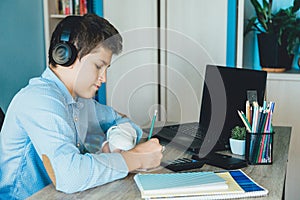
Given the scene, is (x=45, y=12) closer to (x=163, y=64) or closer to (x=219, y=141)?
(x=163, y=64)

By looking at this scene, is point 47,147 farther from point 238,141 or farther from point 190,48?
point 190,48

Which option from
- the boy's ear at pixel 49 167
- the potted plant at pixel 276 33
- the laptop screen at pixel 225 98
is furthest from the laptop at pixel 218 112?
the potted plant at pixel 276 33

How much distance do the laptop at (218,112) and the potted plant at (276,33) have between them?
951 mm

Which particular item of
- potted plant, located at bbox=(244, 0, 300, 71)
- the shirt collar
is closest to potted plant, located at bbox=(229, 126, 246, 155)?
the shirt collar

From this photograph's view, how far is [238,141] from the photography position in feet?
5.22

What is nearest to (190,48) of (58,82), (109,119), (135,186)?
(109,119)

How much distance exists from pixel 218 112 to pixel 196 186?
708 mm

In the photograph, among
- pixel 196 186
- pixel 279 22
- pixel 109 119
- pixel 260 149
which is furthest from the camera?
pixel 279 22

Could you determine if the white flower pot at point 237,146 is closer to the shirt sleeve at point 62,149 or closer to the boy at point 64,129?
the boy at point 64,129

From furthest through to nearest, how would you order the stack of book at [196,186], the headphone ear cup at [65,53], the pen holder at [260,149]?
the pen holder at [260,149]
the headphone ear cup at [65,53]
the stack of book at [196,186]

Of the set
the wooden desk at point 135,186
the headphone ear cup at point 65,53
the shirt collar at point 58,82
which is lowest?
the wooden desk at point 135,186

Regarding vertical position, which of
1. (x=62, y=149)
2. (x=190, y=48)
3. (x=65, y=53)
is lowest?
(x=62, y=149)

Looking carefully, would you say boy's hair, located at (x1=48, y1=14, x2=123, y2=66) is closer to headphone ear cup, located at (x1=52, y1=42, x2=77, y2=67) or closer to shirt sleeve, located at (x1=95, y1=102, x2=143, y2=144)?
headphone ear cup, located at (x1=52, y1=42, x2=77, y2=67)

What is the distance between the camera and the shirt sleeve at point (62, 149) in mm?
1227
